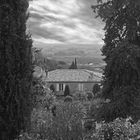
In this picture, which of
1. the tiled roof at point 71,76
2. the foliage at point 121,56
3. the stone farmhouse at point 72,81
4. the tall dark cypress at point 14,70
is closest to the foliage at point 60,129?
the tall dark cypress at point 14,70

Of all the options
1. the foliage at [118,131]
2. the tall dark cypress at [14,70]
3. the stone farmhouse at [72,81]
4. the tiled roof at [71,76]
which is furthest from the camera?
the tiled roof at [71,76]

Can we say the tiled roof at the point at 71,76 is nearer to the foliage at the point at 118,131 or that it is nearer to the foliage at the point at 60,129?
the foliage at the point at 60,129

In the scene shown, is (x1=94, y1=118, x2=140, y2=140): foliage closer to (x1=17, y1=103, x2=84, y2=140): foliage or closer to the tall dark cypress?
(x1=17, y1=103, x2=84, y2=140): foliage

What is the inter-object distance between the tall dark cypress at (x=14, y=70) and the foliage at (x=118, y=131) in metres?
1.65

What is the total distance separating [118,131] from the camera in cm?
629

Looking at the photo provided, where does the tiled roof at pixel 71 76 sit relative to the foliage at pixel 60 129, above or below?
below

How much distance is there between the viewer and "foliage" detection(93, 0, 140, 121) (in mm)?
12336

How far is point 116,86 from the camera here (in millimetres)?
12977

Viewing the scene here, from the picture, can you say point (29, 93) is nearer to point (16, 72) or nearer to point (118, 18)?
point (16, 72)

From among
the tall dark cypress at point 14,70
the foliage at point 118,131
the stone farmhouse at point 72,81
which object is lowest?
the stone farmhouse at point 72,81

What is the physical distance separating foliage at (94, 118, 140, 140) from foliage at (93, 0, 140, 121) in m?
5.77

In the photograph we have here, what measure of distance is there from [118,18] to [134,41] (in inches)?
47.4

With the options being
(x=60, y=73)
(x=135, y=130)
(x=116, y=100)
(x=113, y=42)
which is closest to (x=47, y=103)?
(x=116, y=100)

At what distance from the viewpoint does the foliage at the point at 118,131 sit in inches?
246
